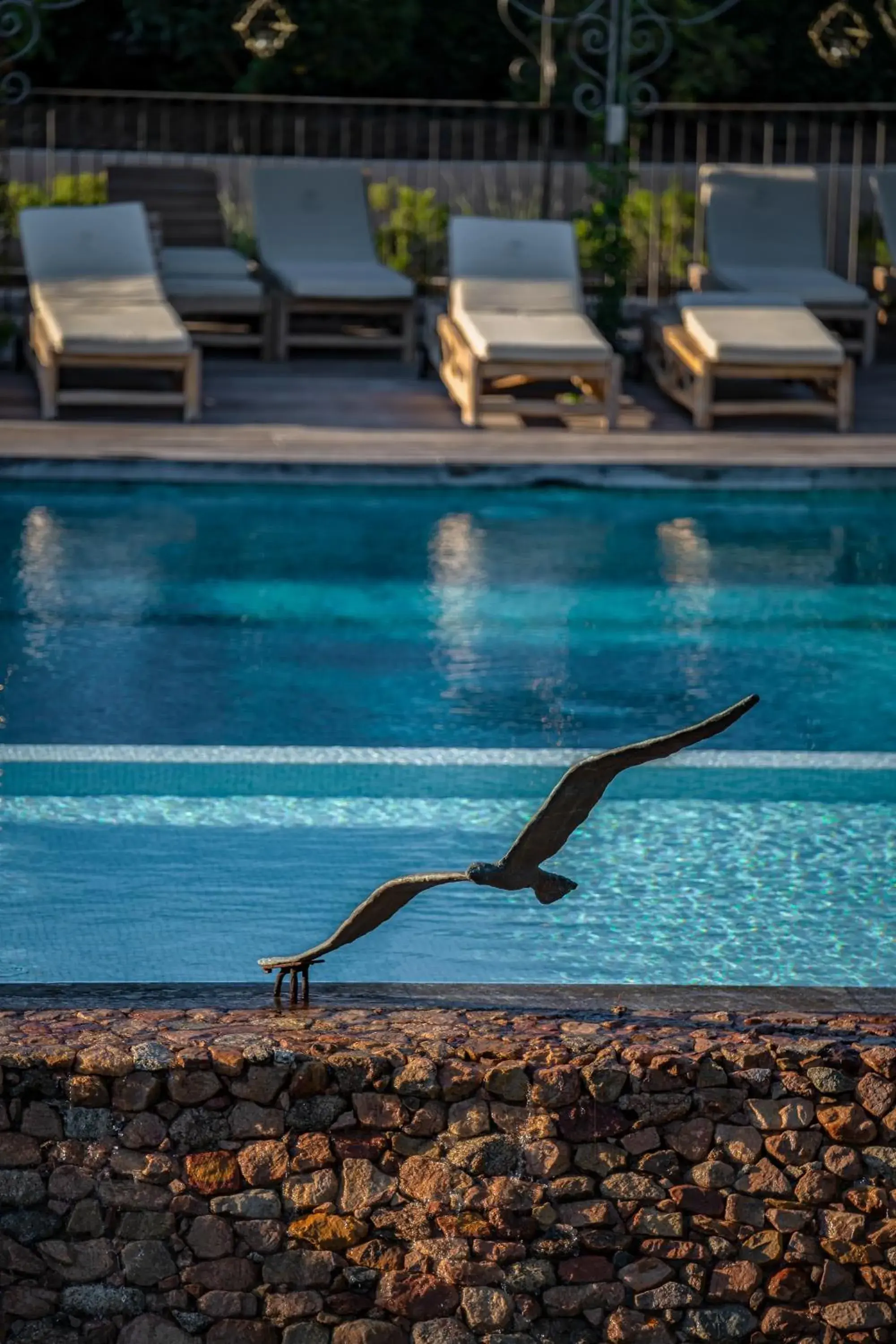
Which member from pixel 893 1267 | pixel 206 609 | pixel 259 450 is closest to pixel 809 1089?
pixel 893 1267

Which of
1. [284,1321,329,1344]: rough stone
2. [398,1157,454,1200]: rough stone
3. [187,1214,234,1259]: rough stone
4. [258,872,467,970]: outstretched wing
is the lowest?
[284,1321,329,1344]: rough stone

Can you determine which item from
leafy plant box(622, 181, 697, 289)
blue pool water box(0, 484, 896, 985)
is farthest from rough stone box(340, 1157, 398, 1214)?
leafy plant box(622, 181, 697, 289)

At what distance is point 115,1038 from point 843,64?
643 inches

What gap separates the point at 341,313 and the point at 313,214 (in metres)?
1.05

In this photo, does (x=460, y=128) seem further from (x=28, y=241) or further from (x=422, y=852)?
(x=422, y=852)

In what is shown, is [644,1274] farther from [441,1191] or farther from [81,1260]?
[81,1260]

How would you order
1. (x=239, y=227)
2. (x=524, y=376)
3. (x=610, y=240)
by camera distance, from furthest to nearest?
(x=239, y=227), (x=610, y=240), (x=524, y=376)

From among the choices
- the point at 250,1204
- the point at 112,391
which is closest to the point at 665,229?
the point at 112,391

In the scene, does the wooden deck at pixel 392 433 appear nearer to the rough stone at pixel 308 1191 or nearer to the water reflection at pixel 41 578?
the water reflection at pixel 41 578

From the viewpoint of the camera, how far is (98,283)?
10.9 meters

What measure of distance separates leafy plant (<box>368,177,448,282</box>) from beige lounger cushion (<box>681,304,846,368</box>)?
3.38 meters

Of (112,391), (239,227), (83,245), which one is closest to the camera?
(112,391)

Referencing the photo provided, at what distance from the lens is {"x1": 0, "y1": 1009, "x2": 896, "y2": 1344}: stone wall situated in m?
3.35

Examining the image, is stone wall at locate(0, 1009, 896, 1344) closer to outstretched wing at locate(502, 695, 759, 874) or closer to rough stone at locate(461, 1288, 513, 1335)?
rough stone at locate(461, 1288, 513, 1335)
